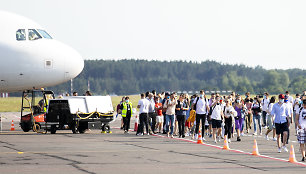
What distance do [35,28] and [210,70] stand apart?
6178 inches

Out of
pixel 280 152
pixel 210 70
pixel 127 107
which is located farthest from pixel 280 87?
pixel 280 152

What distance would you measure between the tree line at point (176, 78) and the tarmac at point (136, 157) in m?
106

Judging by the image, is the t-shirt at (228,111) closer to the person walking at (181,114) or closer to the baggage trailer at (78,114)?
the person walking at (181,114)

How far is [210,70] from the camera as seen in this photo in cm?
18262

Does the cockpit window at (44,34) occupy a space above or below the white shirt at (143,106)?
above

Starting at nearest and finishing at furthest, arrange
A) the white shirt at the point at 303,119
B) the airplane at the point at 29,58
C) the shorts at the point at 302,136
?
the shorts at the point at 302,136, the white shirt at the point at 303,119, the airplane at the point at 29,58

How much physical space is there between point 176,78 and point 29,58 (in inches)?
5163

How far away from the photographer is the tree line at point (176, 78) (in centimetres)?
14400

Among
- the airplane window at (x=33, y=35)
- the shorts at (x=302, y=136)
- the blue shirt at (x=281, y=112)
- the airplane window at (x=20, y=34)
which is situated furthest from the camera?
the airplane window at (x=33, y=35)

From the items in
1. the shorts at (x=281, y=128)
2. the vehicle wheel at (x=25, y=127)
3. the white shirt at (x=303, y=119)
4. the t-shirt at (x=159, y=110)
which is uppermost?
the t-shirt at (x=159, y=110)

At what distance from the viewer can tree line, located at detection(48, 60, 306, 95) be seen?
144000 millimetres

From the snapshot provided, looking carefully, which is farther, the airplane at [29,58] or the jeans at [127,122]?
the jeans at [127,122]

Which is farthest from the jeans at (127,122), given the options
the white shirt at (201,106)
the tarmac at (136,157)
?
the white shirt at (201,106)

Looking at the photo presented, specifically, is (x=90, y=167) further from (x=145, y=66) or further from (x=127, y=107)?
(x=145, y=66)
